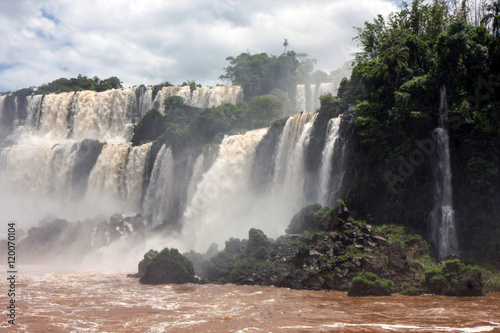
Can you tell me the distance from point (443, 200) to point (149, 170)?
29555 mm

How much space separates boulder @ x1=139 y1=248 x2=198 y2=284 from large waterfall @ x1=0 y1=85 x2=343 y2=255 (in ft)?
30.1

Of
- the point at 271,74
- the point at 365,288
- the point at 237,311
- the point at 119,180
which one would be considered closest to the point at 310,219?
the point at 365,288

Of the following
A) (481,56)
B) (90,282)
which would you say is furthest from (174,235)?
(481,56)

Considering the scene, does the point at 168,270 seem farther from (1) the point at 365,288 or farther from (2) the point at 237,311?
(1) the point at 365,288

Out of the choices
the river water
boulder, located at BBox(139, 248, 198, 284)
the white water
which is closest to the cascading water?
the white water

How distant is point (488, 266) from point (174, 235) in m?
23.8

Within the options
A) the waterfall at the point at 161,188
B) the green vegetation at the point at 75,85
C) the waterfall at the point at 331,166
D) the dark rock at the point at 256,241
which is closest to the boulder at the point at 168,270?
the dark rock at the point at 256,241

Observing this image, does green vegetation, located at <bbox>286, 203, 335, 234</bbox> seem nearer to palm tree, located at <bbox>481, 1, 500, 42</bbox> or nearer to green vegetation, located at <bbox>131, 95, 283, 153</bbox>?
palm tree, located at <bbox>481, 1, 500, 42</bbox>

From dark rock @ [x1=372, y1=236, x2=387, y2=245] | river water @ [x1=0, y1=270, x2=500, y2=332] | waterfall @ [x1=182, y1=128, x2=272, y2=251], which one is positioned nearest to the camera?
river water @ [x1=0, y1=270, x2=500, y2=332]

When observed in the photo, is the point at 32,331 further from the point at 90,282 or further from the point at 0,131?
the point at 0,131

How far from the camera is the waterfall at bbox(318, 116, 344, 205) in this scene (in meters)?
28.3

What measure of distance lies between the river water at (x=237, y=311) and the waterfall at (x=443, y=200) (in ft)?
14.3

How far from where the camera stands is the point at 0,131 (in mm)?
60938

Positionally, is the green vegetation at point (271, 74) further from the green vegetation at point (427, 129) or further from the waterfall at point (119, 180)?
the green vegetation at point (427, 129)
